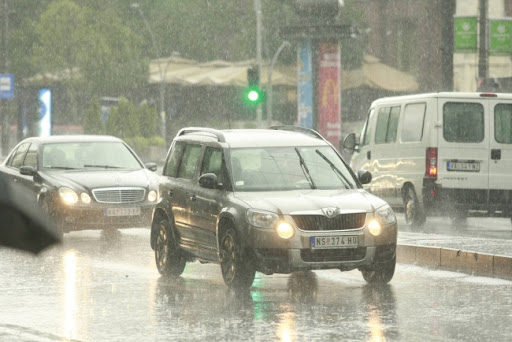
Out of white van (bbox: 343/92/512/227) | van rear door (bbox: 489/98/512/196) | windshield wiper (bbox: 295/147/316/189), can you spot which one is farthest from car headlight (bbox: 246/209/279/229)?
van rear door (bbox: 489/98/512/196)

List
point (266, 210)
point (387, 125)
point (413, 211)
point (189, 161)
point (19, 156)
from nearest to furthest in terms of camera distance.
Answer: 1. point (266, 210)
2. point (189, 161)
3. point (413, 211)
4. point (19, 156)
5. point (387, 125)

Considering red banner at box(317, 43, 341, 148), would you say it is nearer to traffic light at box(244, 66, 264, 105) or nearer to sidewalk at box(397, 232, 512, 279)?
traffic light at box(244, 66, 264, 105)

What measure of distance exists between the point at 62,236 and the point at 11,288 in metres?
5.67

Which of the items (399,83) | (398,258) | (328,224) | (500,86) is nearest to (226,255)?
(328,224)

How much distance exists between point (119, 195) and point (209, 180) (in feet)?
18.6

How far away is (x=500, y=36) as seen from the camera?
33250 mm

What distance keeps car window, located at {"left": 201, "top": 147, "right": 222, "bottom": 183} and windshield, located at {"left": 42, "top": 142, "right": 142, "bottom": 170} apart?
5967 millimetres

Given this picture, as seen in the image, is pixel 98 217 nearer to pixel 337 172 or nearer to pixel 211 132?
pixel 211 132

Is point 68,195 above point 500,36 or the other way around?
the other way around

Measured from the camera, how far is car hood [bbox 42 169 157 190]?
1753 cm

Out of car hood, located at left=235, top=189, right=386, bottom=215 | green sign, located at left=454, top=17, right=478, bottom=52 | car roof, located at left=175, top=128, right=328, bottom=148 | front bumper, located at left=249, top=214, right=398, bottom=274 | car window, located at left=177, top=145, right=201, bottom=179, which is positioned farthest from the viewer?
green sign, located at left=454, top=17, right=478, bottom=52

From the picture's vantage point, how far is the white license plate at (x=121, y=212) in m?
17.3

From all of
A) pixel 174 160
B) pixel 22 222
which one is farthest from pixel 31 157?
pixel 174 160

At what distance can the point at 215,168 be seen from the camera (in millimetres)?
12508
